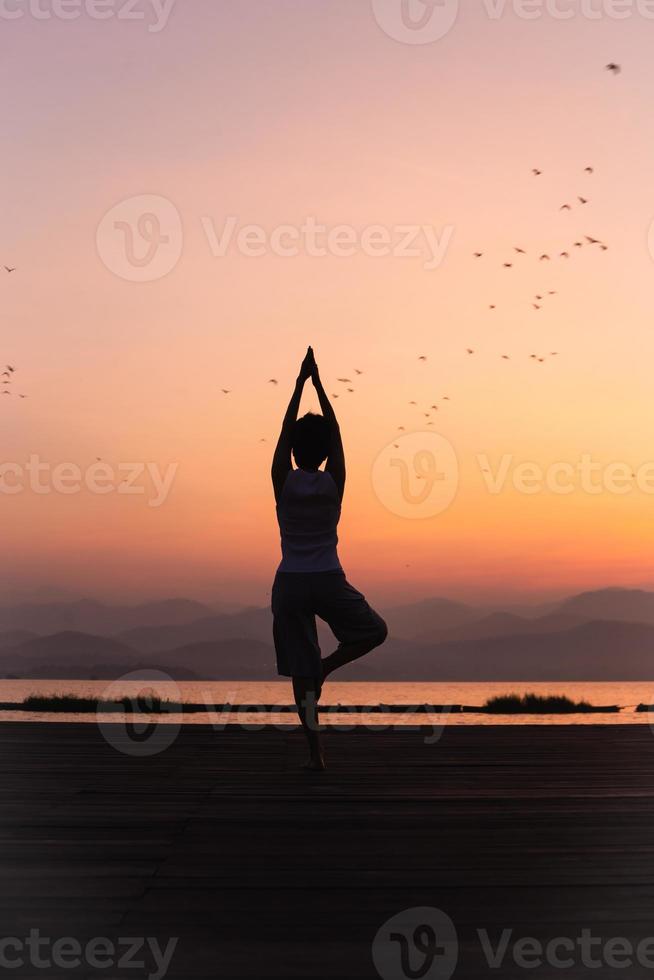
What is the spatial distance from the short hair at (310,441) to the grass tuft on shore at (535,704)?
11.3 m

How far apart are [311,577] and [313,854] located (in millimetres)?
2856

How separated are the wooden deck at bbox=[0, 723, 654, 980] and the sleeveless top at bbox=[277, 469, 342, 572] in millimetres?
1150

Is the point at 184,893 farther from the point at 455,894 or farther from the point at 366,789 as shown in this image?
the point at 366,789

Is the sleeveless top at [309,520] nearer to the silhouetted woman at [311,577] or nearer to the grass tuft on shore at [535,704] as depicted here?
the silhouetted woman at [311,577]

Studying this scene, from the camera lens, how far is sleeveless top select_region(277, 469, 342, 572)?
6730 millimetres

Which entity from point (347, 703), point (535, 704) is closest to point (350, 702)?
point (347, 703)

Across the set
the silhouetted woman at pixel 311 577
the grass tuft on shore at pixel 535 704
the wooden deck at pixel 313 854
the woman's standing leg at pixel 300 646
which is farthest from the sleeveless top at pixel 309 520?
the grass tuft on shore at pixel 535 704

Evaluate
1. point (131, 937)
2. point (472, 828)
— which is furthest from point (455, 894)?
point (472, 828)

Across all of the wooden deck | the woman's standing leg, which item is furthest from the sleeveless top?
the wooden deck

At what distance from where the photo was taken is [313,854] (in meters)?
3.97

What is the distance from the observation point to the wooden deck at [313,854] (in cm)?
289

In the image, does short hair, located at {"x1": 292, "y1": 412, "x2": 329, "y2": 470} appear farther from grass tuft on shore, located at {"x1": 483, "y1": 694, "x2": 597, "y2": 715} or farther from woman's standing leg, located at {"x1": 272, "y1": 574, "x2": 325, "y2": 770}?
grass tuft on shore, located at {"x1": 483, "y1": 694, "x2": 597, "y2": 715}

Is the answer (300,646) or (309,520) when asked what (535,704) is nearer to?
(300,646)

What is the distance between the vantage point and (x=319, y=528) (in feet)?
22.2
